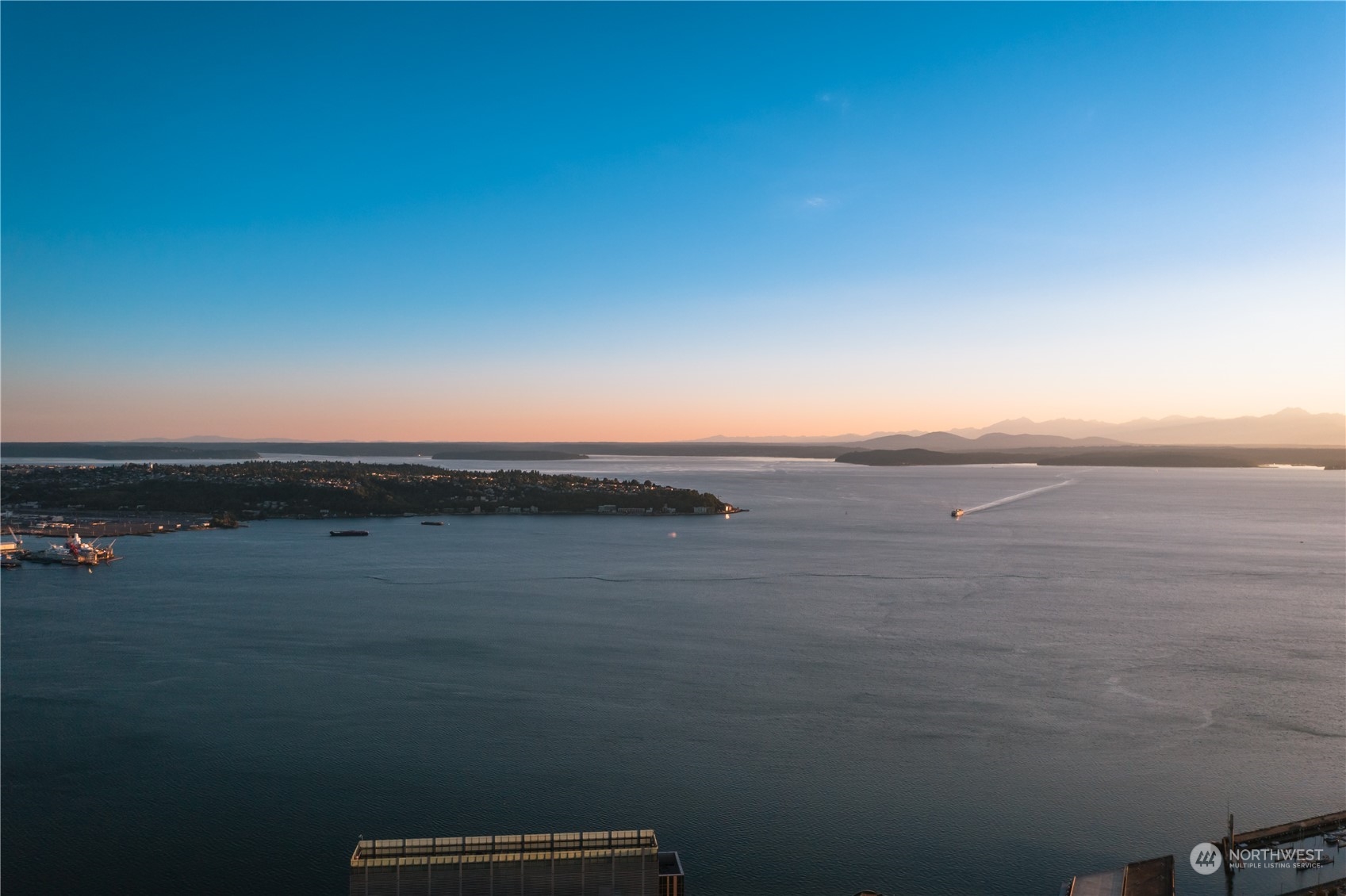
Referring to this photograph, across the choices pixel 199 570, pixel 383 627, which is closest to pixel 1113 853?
pixel 383 627

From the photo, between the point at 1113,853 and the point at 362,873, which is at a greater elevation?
the point at 362,873

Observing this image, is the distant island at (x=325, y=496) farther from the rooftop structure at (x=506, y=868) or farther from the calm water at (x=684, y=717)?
the rooftop structure at (x=506, y=868)

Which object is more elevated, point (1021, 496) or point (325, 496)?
point (325, 496)

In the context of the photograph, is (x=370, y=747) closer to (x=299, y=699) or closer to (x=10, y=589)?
(x=299, y=699)

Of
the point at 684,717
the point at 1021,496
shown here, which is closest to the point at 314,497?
the point at 684,717

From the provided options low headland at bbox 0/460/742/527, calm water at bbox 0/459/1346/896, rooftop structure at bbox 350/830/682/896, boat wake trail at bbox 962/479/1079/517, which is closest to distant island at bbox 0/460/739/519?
low headland at bbox 0/460/742/527

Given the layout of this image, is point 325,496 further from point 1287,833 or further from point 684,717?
point 1287,833

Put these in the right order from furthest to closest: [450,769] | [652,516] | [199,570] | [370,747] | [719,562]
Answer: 1. [652,516]
2. [719,562]
3. [199,570]
4. [370,747]
5. [450,769]
